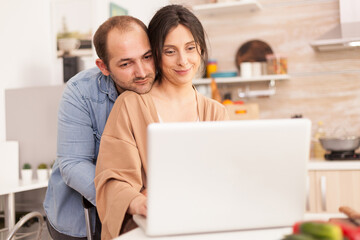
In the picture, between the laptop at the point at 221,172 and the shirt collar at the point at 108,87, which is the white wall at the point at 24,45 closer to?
the shirt collar at the point at 108,87

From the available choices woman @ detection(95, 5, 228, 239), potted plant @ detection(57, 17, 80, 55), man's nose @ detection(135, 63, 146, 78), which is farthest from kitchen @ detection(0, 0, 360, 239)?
man's nose @ detection(135, 63, 146, 78)

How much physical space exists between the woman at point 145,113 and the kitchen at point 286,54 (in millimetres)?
2249

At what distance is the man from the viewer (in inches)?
54.9

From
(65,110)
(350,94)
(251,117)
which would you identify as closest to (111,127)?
(65,110)

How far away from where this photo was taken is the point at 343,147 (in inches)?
117

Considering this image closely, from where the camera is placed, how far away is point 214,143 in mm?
889

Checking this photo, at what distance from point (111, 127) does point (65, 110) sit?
0.34m

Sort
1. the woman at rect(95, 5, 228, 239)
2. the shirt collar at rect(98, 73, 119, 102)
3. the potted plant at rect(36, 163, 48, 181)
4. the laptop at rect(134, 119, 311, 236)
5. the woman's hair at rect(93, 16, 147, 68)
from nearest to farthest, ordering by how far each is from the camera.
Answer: the laptop at rect(134, 119, 311, 236) < the woman at rect(95, 5, 228, 239) < the woman's hair at rect(93, 16, 147, 68) < the shirt collar at rect(98, 73, 119, 102) < the potted plant at rect(36, 163, 48, 181)

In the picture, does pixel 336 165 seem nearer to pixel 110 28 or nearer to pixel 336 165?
pixel 336 165

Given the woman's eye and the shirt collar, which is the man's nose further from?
the shirt collar

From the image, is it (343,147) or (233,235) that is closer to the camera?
(233,235)

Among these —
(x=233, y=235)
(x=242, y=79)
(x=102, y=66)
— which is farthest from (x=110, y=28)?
(x=242, y=79)

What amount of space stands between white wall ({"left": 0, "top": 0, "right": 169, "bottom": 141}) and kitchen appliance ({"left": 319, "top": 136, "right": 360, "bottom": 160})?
157 centimetres

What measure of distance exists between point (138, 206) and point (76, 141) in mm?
539
